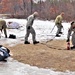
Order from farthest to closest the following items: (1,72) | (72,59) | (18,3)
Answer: (18,3) < (72,59) < (1,72)

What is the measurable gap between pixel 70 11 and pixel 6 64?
110 feet

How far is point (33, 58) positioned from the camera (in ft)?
34.8

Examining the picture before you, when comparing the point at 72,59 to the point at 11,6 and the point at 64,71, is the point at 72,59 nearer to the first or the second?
the point at 64,71

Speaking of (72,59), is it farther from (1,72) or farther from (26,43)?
(26,43)

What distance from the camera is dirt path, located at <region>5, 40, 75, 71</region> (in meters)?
9.64

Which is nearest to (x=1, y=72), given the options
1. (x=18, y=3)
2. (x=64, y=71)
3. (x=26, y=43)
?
(x=64, y=71)

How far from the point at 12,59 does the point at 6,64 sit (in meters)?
0.75

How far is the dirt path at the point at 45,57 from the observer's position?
964 centimetres

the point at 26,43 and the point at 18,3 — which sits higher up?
the point at 26,43

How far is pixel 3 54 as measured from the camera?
10.3m

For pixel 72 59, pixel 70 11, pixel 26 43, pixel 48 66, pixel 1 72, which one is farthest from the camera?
pixel 70 11

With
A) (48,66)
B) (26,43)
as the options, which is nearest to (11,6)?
(26,43)

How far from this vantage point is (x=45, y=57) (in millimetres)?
10672

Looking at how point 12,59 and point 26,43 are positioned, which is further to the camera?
point 26,43
